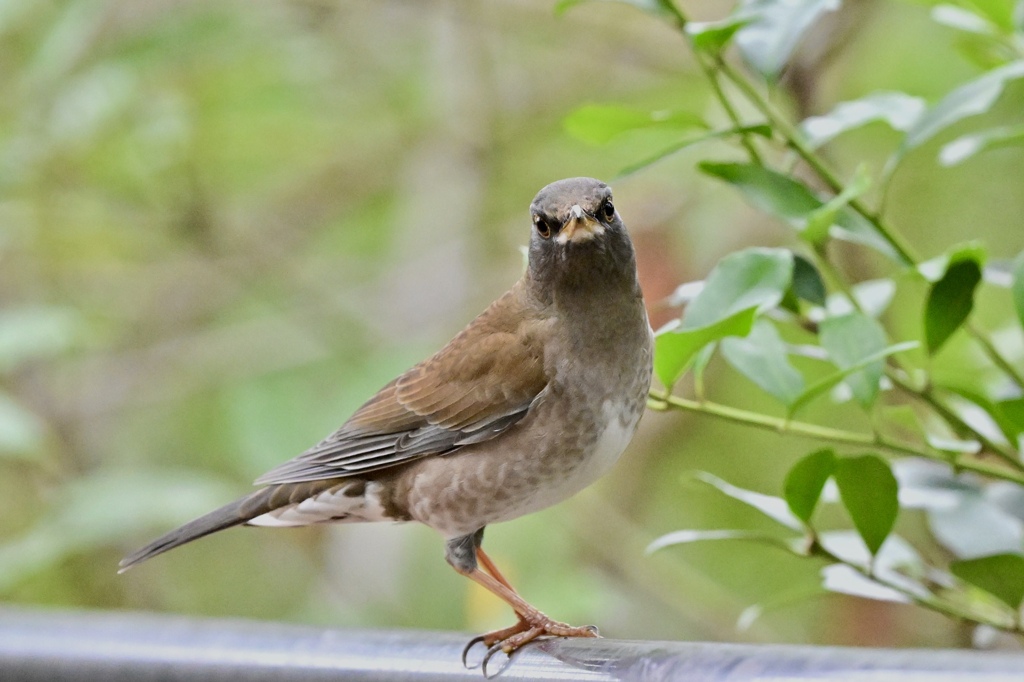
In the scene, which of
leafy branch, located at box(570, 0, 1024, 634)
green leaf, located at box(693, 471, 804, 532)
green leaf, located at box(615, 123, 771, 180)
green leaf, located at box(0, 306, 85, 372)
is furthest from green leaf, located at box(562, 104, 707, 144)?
green leaf, located at box(0, 306, 85, 372)

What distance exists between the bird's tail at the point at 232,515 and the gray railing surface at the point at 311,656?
153 mm

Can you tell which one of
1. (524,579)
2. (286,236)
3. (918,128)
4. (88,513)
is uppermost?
(918,128)

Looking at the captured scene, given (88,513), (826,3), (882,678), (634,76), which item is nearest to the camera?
(882,678)

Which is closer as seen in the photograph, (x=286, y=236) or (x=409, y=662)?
(x=409, y=662)

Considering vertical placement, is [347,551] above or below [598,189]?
below

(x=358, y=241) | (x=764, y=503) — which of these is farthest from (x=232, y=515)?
(x=358, y=241)

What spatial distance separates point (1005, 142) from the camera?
5.19 feet

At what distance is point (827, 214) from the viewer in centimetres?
136

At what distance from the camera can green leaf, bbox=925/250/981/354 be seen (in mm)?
1403

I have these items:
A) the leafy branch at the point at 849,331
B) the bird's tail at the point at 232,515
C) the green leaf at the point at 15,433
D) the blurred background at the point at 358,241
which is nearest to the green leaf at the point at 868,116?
the leafy branch at the point at 849,331

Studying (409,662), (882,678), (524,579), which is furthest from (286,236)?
(882,678)

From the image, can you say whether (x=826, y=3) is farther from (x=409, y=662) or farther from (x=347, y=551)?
(x=347, y=551)

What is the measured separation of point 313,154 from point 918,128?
3266 mm

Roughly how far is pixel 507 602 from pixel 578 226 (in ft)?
1.91
